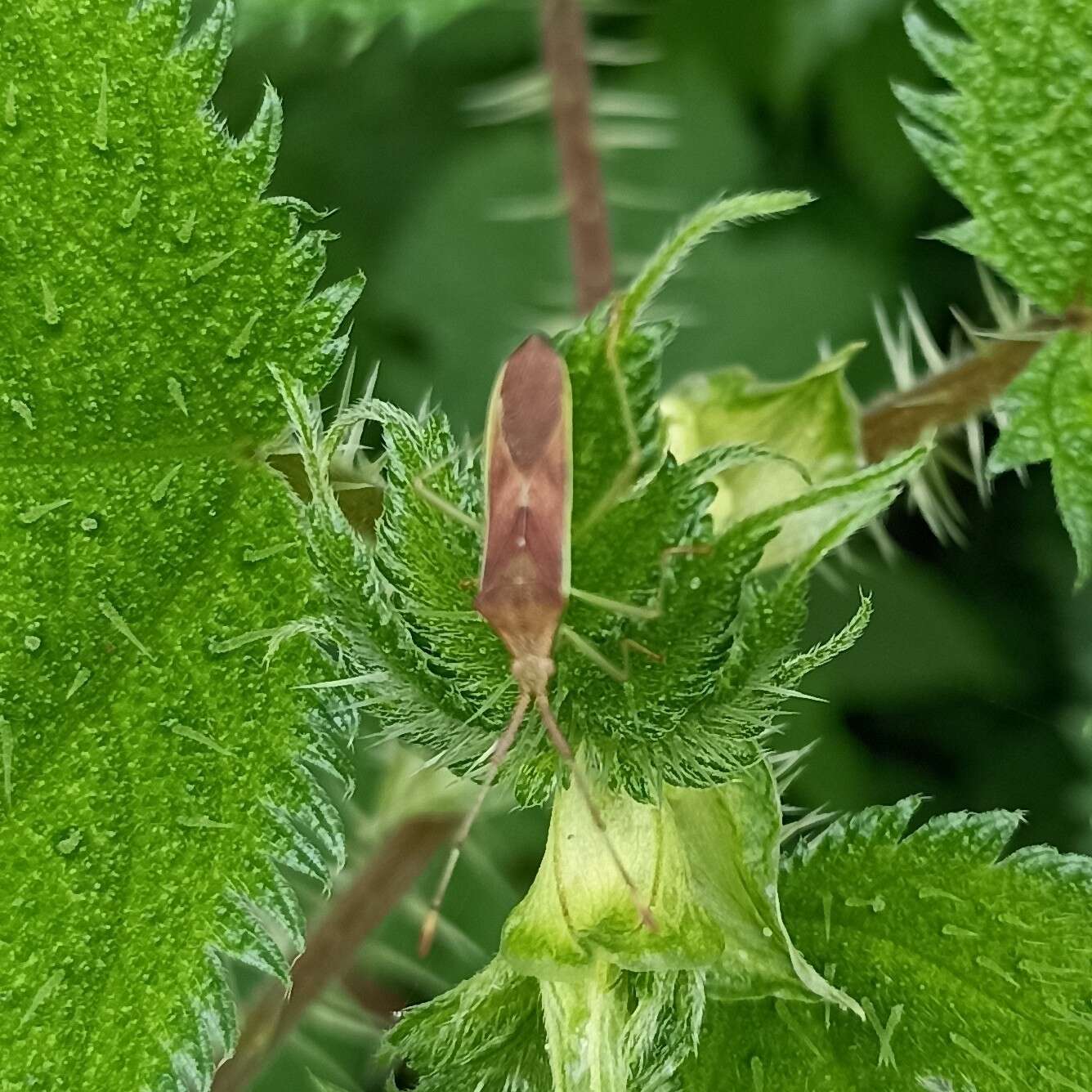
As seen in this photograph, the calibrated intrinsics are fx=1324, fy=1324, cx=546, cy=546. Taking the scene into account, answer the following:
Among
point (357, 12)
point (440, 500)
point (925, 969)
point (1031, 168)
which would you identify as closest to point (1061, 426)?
point (1031, 168)

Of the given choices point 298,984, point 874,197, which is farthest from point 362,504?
point 874,197

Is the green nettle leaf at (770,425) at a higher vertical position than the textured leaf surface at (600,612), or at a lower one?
lower

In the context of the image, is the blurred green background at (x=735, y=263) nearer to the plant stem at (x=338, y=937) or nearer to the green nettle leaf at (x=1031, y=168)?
the plant stem at (x=338, y=937)

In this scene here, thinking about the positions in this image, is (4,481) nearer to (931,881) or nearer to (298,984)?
(298,984)

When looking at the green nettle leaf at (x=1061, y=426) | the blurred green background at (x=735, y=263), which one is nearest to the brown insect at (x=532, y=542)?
the green nettle leaf at (x=1061, y=426)

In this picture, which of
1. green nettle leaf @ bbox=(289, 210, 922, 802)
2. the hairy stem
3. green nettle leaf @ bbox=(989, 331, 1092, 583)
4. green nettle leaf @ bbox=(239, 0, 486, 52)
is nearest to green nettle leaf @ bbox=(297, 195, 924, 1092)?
green nettle leaf @ bbox=(289, 210, 922, 802)

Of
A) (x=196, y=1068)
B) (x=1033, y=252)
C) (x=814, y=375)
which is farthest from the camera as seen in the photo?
(x=814, y=375)
